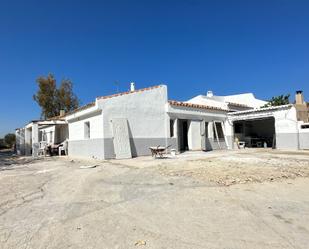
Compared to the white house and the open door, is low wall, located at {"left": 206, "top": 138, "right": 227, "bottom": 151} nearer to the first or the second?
the white house

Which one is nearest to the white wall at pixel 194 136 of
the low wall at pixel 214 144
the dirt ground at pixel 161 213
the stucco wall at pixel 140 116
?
the low wall at pixel 214 144

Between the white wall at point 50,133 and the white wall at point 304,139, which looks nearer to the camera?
the white wall at point 304,139

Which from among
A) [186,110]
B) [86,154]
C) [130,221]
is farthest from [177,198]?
[186,110]

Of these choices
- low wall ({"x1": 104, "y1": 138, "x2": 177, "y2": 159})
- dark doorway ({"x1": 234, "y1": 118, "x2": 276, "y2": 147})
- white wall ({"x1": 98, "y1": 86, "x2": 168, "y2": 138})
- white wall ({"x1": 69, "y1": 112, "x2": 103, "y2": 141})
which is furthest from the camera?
dark doorway ({"x1": 234, "y1": 118, "x2": 276, "y2": 147})

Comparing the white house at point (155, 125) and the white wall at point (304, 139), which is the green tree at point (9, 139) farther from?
the white wall at point (304, 139)

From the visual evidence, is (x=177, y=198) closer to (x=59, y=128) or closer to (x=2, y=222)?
(x=2, y=222)

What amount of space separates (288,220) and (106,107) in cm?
1228

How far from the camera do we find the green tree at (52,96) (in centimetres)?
3859

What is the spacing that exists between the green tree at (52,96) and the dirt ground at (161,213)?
3344 centimetres

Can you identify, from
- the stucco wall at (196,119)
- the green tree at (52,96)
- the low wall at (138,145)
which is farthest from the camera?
the green tree at (52,96)

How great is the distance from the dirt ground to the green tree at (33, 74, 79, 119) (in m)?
33.4

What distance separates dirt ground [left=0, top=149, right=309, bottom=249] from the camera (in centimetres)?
350

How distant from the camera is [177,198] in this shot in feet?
18.6

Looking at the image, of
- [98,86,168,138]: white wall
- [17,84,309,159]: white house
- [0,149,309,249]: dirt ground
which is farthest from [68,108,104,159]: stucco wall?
[0,149,309,249]: dirt ground
